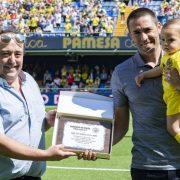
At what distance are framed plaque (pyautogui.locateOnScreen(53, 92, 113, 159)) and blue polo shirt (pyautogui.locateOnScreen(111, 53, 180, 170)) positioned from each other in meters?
0.28

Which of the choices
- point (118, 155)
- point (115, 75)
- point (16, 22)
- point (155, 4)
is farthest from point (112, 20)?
point (115, 75)

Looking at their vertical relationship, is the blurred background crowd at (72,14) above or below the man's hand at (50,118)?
below

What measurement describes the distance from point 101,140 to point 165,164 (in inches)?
19.9

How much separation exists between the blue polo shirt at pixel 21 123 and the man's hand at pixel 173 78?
0.96m

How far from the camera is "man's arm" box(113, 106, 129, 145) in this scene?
405 cm

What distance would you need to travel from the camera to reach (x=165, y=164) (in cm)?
374

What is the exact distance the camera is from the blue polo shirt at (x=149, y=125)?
12.3ft

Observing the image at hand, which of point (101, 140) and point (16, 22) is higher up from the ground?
point (101, 140)

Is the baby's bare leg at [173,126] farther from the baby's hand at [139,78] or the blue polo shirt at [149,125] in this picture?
the baby's hand at [139,78]

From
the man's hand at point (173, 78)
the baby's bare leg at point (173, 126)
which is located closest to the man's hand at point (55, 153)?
the baby's bare leg at point (173, 126)

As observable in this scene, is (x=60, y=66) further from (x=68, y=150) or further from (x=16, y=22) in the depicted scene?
(x=68, y=150)

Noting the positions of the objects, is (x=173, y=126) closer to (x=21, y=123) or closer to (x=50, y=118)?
(x=50, y=118)

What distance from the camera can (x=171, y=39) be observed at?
12.7 feet

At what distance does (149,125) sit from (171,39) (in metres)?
0.65
